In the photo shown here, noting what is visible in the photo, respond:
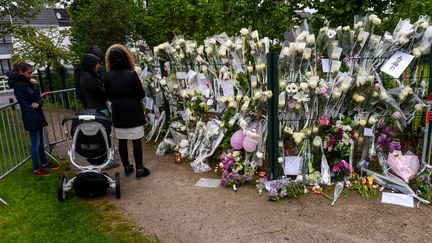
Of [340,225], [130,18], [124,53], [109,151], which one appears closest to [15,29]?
[130,18]

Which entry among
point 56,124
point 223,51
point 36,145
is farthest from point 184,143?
point 56,124

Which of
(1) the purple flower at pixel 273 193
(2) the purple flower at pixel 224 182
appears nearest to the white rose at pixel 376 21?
(1) the purple flower at pixel 273 193

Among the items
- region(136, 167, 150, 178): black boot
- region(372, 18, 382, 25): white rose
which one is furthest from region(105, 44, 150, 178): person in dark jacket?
region(372, 18, 382, 25): white rose

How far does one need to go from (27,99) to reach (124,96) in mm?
1467

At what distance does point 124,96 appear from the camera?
4645mm

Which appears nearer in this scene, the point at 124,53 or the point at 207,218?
the point at 207,218

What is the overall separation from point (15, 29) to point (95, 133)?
321 inches

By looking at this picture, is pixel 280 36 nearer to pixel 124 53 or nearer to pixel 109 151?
pixel 124 53

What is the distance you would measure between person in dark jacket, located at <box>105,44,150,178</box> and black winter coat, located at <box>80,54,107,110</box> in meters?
0.24

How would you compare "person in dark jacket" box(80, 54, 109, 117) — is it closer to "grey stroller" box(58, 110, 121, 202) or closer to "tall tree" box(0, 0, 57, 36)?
"grey stroller" box(58, 110, 121, 202)

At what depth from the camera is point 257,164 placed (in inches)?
188

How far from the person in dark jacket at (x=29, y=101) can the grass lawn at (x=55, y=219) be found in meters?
0.71

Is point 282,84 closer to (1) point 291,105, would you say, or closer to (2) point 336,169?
(1) point 291,105

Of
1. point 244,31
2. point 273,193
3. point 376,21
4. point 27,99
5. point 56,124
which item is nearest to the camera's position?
point 273,193
